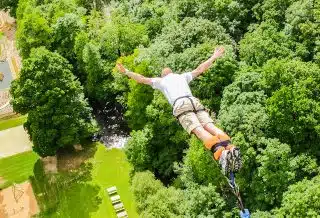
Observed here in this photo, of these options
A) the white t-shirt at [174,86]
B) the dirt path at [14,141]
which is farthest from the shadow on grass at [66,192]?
the white t-shirt at [174,86]

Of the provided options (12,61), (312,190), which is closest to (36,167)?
(12,61)

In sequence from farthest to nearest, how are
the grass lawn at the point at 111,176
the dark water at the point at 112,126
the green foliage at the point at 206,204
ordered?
1. the dark water at the point at 112,126
2. the grass lawn at the point at 111,176
3. the green foliage at the point at 206,204


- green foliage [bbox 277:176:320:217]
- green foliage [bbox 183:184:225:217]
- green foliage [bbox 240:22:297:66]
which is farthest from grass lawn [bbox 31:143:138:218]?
green foliage [bbox 240:22:297:66]

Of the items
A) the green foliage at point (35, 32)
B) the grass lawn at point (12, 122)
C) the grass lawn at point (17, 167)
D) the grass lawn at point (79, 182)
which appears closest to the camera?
the grass lawn at point (79, 182)

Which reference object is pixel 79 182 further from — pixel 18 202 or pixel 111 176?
pixel 18 202

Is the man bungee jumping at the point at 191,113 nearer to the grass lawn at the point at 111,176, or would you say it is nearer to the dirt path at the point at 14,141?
the grass lawn at the point at 111,176

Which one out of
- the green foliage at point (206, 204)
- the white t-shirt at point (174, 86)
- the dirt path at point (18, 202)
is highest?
the white t-shirt at point (174, 86)

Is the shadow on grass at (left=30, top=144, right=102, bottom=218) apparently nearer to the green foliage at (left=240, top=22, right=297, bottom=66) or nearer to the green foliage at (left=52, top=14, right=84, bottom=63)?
the green foliage at (left=52, top=14, right=84, bottom=63)
